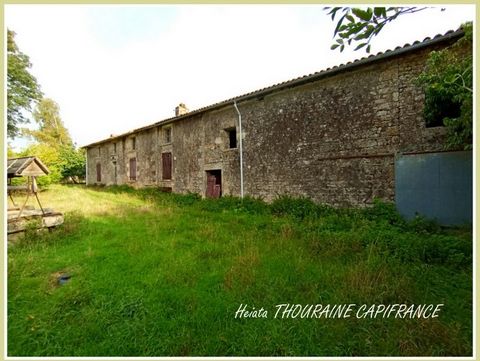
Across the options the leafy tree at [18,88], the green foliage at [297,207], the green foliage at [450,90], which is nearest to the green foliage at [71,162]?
the leafy tree at [18,88]

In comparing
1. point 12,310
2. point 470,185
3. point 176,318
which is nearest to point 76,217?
point 12,310

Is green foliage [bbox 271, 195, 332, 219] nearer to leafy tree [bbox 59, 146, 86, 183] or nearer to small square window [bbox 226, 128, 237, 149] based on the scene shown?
small square window [bbox 226, 128, 237, 149]

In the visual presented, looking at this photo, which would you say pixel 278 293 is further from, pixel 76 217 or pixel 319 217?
pixel 76 217

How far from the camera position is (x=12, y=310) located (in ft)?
9.96

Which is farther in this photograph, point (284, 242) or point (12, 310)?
point (284, 242)

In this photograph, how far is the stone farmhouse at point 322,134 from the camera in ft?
20.5

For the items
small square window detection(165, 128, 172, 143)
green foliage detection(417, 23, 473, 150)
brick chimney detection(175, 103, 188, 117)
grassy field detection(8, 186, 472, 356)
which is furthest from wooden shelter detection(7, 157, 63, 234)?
brick chimney detection(175, 103, 188, 117)

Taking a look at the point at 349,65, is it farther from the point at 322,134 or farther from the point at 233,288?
the point at 233,288

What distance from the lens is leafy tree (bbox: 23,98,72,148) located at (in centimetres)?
2611

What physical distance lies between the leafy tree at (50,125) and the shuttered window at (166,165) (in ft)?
60.2

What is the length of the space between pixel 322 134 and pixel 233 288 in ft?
19.3

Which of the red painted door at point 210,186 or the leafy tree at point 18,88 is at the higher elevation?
the leafy tree at point 18,88

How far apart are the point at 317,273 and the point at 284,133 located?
5.84 meters

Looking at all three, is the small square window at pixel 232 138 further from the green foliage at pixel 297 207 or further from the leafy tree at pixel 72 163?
the leafy tree at pixel 72 163
